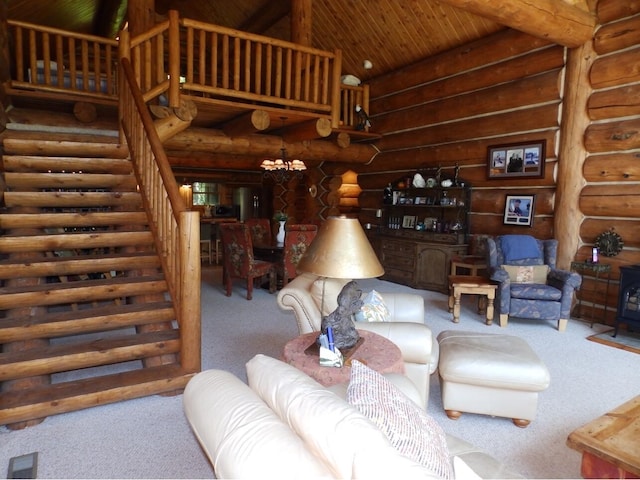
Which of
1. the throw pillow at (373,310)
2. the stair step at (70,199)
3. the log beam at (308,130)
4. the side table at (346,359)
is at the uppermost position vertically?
the log beam at (308,130)

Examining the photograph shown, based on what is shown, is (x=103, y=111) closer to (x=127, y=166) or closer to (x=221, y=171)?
(x=127, y=166)

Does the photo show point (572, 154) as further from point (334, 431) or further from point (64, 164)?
point (64, 164)

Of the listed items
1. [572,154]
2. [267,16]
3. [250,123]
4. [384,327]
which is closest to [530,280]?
[572,154]

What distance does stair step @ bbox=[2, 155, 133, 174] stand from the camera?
3.79 m

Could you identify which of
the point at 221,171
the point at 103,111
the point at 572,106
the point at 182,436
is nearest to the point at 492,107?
the point at 572,106

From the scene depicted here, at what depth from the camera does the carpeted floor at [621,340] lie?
3.92 metres

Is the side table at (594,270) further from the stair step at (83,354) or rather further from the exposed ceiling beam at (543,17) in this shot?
the stair step at (83,354)

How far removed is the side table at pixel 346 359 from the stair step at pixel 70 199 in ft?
8.24

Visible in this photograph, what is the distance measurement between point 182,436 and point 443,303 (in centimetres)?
400

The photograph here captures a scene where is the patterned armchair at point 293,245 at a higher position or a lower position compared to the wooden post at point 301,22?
lower

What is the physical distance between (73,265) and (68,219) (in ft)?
1.72

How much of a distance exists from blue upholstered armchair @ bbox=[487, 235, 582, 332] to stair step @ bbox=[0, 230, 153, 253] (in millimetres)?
3675

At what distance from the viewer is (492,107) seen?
574 cm

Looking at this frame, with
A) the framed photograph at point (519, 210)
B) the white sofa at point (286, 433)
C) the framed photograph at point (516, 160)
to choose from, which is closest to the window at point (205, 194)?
the framed photograph at point (516, 160)
